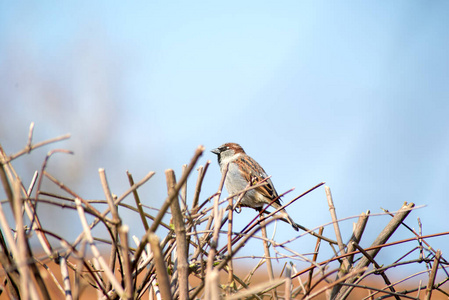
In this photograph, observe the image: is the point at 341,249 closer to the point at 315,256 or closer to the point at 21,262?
the point at 315,256

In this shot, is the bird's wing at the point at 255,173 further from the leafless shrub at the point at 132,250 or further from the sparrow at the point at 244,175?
the leafless shrub at the point at 132,250

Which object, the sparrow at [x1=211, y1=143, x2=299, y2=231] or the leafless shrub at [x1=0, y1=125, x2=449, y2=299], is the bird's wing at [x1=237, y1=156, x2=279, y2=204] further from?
the leafless shrub at [x1=0, y1=125, x2=449, y2=299]

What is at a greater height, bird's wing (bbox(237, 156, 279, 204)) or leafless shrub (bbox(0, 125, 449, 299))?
bird's wing (bbox(237, 156, 279, 204))

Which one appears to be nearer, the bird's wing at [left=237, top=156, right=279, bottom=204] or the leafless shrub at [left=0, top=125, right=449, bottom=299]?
the leafless shrub at [left=0, top=125, right=449, bottom=299]

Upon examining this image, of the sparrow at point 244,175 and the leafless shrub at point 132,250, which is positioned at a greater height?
the sparrow at point 244,175

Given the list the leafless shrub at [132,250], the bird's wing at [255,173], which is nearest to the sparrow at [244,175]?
the bird's wing at [255,173]

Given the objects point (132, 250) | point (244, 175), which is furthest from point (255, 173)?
point (132, 250)

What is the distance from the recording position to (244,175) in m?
3.71

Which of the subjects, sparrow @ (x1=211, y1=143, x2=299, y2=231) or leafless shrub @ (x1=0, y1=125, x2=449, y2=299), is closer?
leafless shrub @ (x1=0, y1=125, x2=449, y2=299)

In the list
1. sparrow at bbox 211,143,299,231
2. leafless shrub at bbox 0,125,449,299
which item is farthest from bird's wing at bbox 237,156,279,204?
leafless shrub at bbox 0,125,449,299

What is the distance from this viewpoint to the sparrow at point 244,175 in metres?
3.58

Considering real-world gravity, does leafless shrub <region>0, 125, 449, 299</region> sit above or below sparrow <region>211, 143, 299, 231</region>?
below

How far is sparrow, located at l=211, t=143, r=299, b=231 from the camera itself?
3582 millimetres

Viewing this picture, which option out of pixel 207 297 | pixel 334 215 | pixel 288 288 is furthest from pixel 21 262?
pixel 334 215
